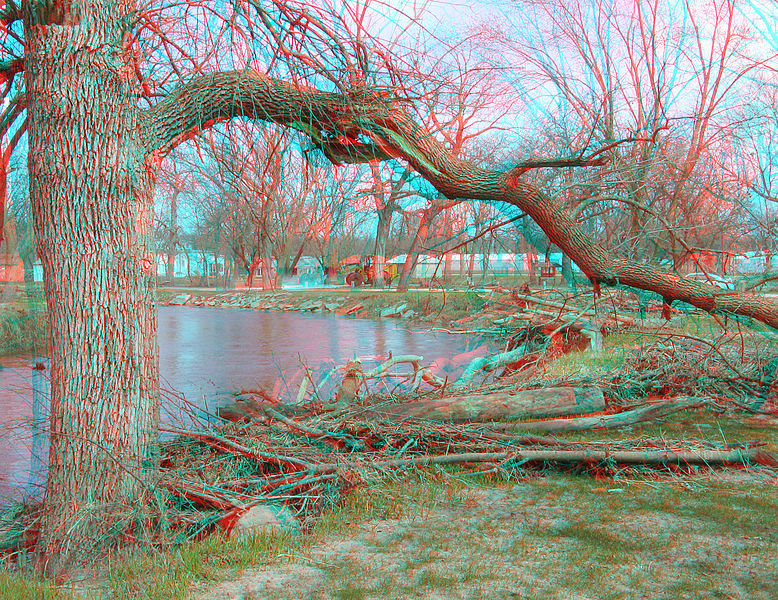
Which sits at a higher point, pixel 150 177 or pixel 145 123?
pixel 145 123

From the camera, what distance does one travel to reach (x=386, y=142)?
5.21 meters

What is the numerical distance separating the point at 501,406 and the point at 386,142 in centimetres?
297

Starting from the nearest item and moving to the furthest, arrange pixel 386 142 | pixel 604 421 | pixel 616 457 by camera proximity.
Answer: pixel 616 457, pixel 386 142, pixel 604 421

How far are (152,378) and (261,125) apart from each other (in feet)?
6.92

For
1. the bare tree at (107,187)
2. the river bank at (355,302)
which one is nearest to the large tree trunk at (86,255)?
the bare tree at (107,187)

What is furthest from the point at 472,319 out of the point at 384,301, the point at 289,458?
the point at 289,458

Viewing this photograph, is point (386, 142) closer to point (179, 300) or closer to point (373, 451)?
point (373, 451)

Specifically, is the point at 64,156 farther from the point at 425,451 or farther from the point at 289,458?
the point at 425,451

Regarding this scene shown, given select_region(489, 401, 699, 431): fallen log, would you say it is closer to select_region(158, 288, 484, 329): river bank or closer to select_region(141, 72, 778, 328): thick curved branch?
select_region(141, 72, 778, 328): thick curved branch

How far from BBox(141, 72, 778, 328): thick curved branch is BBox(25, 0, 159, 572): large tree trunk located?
38 centimetres

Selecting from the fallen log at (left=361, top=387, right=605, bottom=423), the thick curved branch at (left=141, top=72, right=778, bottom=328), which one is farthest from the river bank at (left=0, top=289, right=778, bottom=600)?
the thick curved branch at (left=141, top=72, right=778, bottom=328)

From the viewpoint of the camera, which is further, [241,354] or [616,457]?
[241,354]

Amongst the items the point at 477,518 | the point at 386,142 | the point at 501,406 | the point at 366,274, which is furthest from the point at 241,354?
the point at 366,274

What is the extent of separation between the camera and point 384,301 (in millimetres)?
28906
